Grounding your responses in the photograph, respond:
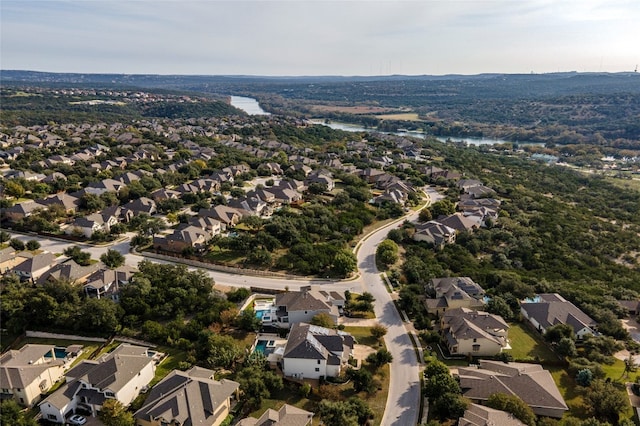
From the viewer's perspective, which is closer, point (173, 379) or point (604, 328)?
point (173, 379)

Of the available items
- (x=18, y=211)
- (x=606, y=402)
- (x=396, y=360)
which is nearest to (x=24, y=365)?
(x=396, y=360)

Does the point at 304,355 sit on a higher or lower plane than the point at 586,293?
higher

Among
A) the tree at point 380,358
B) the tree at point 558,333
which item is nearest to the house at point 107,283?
the tree at point 380,358

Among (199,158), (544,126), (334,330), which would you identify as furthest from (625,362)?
(544,126)

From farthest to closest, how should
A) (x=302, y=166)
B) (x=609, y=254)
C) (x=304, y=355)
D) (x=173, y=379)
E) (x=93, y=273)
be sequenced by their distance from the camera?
(x=302, y=166) → (x=609, y=254) → (x=93, y=273) → (x=304, y=355) → (x=173, y=379)

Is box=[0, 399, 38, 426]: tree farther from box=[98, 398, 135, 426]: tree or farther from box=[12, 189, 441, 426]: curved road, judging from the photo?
box=[12, 189, 441, 426]: curved road

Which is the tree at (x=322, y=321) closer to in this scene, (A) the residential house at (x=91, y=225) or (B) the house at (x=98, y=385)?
(B) the house at (x=98, y=385)

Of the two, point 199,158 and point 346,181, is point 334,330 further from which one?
point 199,158
